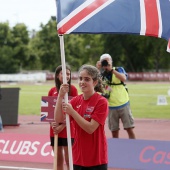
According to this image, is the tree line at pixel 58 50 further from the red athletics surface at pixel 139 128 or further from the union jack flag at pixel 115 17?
the union jack flag at pixel 115 17

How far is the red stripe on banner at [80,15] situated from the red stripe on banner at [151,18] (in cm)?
53

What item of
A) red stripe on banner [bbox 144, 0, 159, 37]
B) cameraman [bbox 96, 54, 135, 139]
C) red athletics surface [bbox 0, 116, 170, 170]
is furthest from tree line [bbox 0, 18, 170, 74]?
red stripe on banner [bbox 144, 0, 159, 37]

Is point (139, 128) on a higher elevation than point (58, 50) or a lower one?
lower

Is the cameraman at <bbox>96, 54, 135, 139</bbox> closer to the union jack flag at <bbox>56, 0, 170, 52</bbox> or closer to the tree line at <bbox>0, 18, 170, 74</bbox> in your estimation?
the union jack flag at <bbox>56, 0, 170, 52</bbox>

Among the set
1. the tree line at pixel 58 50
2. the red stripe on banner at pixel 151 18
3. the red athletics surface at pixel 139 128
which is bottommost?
the red athletics surface at pixel 139 128

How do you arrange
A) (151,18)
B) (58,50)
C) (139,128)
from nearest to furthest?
(151,18), (139,128), (58,50)

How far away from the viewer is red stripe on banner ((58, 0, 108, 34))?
5.45 metres

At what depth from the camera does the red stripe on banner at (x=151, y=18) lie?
18.5ft

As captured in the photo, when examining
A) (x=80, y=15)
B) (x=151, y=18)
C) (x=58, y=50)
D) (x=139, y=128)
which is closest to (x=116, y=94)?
(x=151, y=18)

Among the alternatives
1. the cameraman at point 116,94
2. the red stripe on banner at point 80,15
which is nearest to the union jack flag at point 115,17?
the red stripe on banner at point 80,15

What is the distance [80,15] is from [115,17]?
400mm

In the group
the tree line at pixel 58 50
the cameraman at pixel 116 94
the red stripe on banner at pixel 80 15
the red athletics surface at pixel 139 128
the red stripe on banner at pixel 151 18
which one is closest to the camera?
the red stripe on banner at pixel 80 15

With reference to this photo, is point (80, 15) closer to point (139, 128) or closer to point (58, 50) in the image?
point (139, 128)

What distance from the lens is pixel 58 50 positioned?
74812 millimetres
